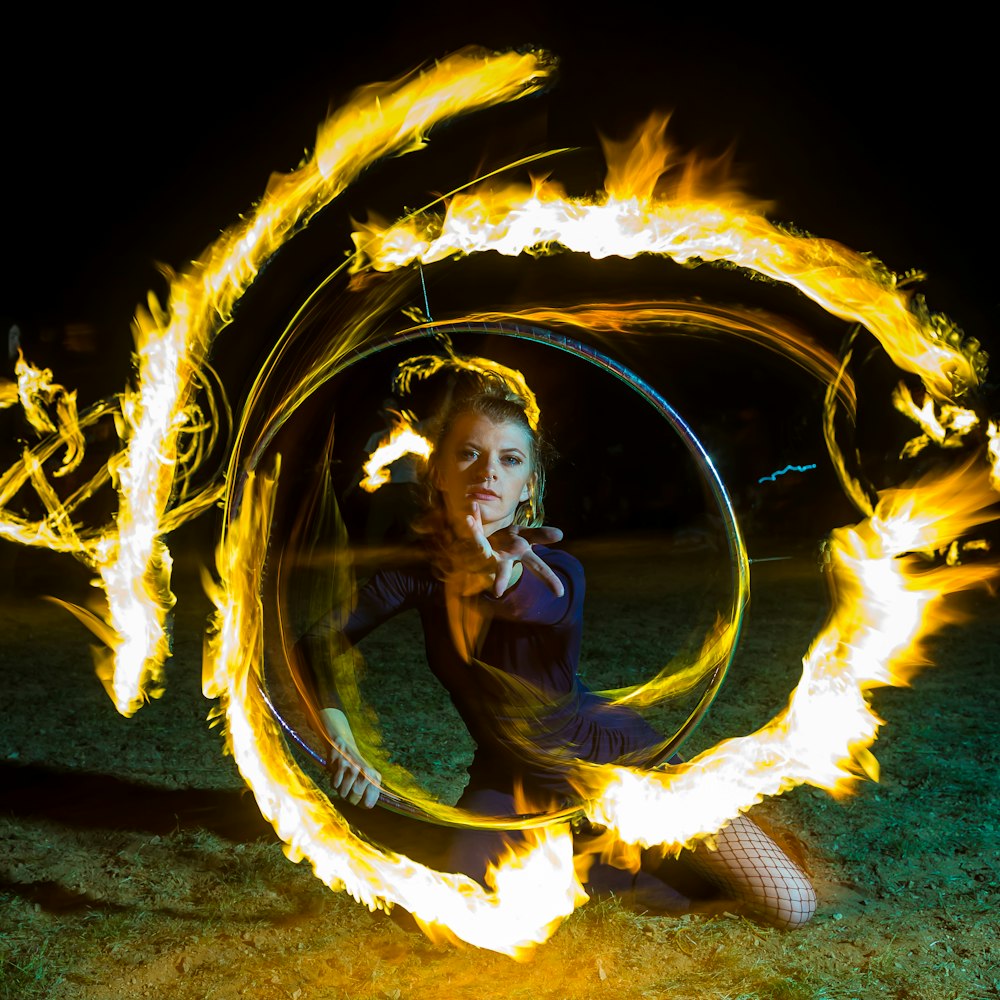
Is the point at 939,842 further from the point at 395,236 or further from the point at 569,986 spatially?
the point at 395,236

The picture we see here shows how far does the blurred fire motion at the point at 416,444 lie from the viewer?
8.71 ft

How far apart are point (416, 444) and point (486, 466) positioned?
3.70ft

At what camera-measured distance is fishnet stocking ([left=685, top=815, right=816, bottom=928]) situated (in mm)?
2717

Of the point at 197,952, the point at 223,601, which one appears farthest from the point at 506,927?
the point at 223,601

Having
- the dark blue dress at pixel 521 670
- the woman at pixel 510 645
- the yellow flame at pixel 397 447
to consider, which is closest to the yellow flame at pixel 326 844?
the woman at pixel 510 645

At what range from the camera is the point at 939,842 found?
11.0ft

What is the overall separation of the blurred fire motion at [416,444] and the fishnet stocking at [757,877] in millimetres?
81

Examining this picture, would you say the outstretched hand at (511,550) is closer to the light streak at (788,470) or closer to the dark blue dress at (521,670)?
the dark blue dress at (521,670)

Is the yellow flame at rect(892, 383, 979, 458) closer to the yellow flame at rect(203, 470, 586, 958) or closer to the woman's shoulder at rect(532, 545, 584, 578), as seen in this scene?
the woman's shoulder at rect(532, 545, 584, 578)

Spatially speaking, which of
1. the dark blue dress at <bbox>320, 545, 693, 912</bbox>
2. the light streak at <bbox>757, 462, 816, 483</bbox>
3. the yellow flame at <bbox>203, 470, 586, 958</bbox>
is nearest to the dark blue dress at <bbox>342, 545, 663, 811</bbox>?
the dark blue dress at <bbox>320, 545, 693, 912</bbox>

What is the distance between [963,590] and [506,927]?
7.45 metres

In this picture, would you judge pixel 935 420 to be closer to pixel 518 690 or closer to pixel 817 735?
pixel 817 735

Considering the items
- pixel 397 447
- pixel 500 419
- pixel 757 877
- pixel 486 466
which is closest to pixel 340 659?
pixel 486 466

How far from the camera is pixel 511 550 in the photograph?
2.75 m
